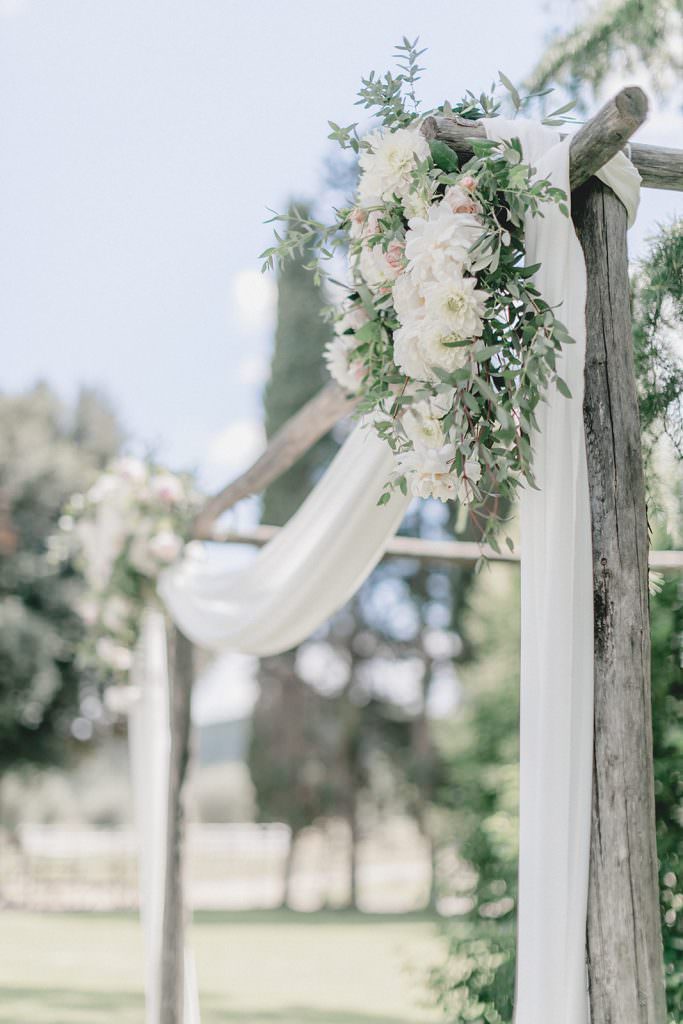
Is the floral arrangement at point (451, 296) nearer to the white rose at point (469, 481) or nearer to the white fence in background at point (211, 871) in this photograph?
the white rose at point (469, 481)

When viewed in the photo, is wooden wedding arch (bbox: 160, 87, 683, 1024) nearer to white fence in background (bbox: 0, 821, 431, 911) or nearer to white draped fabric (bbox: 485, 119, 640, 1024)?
white draped fabric (bbox: 485, 119, 640, 1024)

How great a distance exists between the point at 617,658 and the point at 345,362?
87cm

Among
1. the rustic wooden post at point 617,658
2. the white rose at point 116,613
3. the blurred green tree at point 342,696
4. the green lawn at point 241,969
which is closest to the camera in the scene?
the rustic wooden post at point 617,658

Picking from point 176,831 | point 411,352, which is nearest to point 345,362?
point 411,352

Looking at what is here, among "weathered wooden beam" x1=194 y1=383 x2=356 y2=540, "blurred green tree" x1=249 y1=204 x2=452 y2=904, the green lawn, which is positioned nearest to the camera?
"weathered wooden beam" x1=194 y1=383 x2=356 y2=540

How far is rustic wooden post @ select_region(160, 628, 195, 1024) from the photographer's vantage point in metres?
4.23

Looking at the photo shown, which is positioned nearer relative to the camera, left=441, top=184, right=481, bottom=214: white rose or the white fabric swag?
the white fabric swag

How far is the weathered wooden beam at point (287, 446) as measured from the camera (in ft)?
10.7

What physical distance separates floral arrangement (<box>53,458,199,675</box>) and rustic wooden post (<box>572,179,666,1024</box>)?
125 inches

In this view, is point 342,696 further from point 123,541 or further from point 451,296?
point 451,296

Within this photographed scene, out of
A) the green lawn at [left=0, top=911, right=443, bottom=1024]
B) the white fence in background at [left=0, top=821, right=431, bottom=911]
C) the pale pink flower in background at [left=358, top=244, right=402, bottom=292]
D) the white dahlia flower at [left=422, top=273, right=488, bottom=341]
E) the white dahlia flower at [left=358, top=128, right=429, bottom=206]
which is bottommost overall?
the white fence in background at [left=0, top=821, right=431, bottom=911]

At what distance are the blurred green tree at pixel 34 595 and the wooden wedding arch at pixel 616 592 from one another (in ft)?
36.3

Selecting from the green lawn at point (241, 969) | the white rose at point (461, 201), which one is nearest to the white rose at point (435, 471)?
the white rose at point (461, 201)

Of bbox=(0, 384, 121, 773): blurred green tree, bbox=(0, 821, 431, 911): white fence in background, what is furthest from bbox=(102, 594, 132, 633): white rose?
bbox=(0, 821, 431, 911): white fence in background
